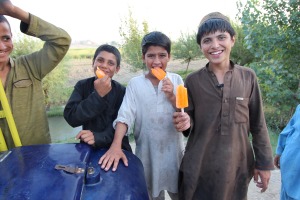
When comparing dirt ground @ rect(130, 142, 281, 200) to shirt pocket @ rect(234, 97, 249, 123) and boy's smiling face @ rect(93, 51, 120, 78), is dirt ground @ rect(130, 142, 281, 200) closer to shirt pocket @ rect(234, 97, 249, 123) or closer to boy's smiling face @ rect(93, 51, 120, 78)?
shirt pocket @ rect(234, 97, 249, 123)

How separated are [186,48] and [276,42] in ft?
Result: 39.4

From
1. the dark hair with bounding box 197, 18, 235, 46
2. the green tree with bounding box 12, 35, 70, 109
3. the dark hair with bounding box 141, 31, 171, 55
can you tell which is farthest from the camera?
the green tree with bounding box 12, 35, 70, 109

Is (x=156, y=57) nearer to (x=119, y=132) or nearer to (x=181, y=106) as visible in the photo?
(x=181, y=106)

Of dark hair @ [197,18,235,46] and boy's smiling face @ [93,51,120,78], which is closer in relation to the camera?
dark hair @ [197,18,235,46]

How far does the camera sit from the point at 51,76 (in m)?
15.9

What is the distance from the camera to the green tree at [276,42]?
443 cm

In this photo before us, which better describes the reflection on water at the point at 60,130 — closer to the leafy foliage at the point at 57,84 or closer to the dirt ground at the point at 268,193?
the leafy foliage at the point at 57,84

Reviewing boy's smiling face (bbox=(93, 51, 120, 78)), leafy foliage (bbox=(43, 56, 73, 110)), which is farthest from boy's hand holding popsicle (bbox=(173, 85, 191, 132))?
leafy foliage (bbox=(43, 56, 73, 110))

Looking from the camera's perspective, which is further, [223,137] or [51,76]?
[51,76]

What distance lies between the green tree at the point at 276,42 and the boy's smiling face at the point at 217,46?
3212mm

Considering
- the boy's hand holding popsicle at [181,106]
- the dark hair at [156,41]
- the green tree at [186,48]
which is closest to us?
the boy's hand holding popsicle at [181,106]

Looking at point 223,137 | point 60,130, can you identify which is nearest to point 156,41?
point 223,137

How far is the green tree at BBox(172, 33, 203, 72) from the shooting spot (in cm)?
1600

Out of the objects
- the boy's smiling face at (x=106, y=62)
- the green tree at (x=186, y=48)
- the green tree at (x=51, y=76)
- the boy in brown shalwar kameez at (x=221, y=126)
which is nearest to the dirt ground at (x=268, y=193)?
the boy in brown shalwar kameez at (x=221, y=126)
